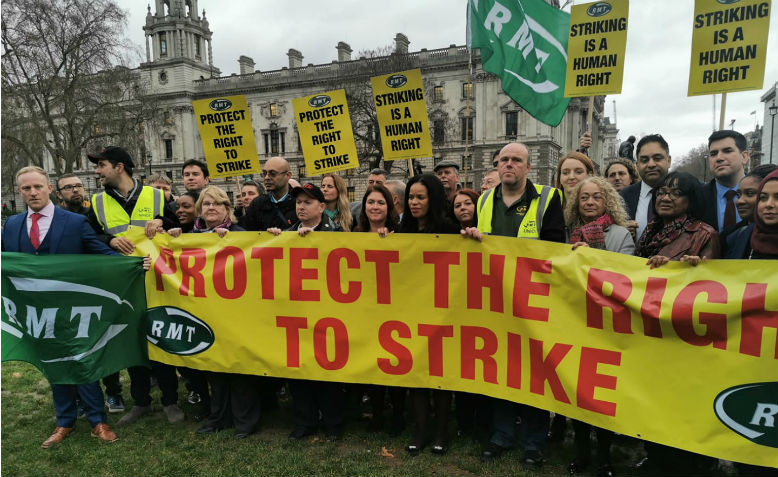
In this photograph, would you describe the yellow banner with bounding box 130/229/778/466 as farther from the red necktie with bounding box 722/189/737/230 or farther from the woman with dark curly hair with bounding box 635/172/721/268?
the red necktie with bounding box 722/189/737/230

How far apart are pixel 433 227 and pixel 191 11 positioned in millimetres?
89257

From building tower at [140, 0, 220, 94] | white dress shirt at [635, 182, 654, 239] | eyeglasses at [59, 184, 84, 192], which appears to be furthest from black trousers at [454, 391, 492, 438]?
building tower at [140, 0, 220, 94]

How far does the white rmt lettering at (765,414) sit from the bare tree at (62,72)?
117 ft

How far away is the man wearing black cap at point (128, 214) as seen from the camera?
16.9ft

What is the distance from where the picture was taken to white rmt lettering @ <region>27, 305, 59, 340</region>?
4484 mm

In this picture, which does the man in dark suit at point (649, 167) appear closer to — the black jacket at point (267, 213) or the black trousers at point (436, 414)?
the black trousers at point (436, 414)

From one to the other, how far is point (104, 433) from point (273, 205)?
2750 millimetres

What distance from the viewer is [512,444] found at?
4.19 m

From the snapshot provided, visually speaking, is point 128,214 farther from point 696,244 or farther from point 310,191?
point 696,244

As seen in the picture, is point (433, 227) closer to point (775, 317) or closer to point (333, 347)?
point (333, 347)

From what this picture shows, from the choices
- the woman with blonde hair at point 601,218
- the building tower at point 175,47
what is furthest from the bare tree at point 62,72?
the building tower at point 175,47

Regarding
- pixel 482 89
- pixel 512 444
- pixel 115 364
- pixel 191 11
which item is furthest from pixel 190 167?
pixel 191 11

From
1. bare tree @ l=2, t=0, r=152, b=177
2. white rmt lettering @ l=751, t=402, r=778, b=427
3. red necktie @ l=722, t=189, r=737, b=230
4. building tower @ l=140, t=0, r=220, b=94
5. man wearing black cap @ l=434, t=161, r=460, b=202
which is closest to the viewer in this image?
white rmt lettering @ l=751, t=402, r=778, b=427

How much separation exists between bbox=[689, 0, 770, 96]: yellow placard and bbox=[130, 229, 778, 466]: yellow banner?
273 centimetres
